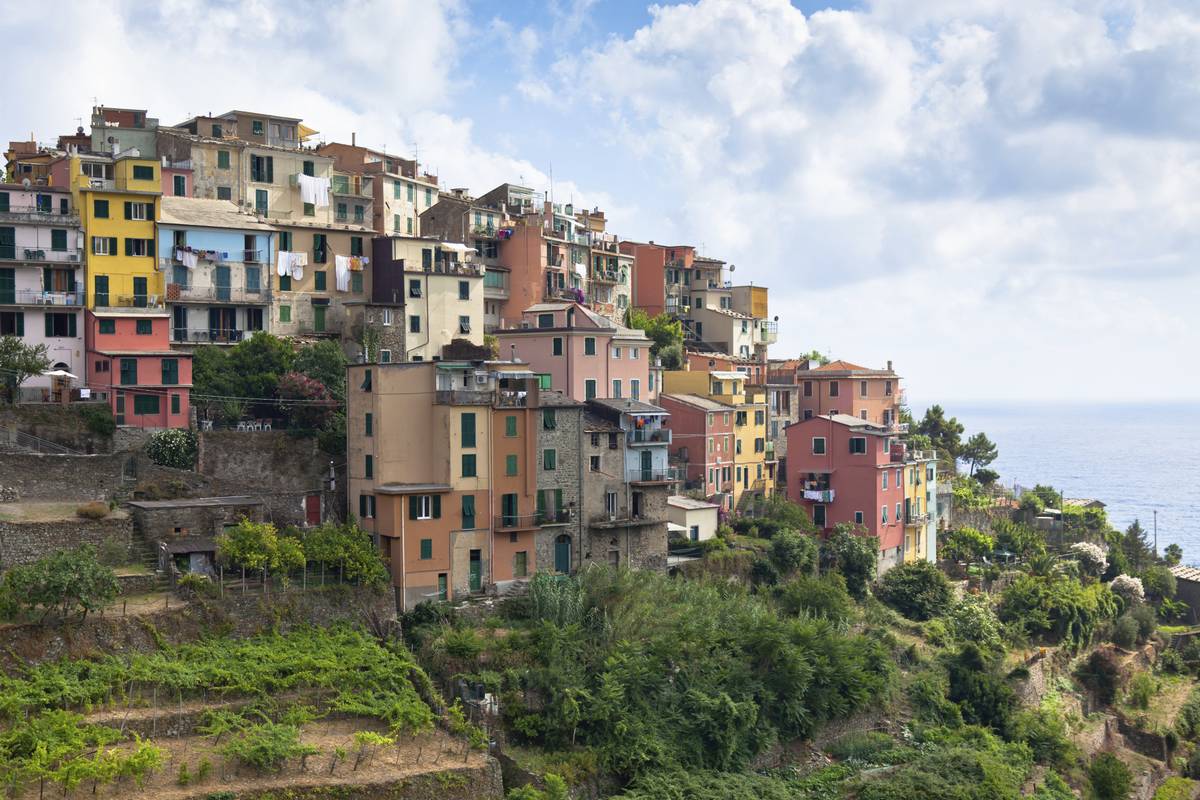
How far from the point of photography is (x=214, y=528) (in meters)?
44.2

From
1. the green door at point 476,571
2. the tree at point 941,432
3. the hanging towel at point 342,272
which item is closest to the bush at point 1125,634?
the tree at point 941,432

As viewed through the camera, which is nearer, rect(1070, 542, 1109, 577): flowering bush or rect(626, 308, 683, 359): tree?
rect(626, 308, 683, 359): tree

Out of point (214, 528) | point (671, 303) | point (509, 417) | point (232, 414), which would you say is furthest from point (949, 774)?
point (671, 303)

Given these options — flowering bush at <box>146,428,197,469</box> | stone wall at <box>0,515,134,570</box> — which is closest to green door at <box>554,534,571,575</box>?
flowering bush at <box>146,428,197,469</box>

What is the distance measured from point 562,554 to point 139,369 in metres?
17.5

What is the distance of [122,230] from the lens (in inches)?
2183

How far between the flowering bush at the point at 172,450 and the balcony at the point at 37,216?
37.2 feet

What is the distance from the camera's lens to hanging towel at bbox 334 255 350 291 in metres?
62.9

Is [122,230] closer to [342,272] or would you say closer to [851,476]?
[342,272]

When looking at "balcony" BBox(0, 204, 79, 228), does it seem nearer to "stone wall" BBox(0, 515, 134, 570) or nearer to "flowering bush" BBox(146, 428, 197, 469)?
"flowering bush" BBox(146, 428, 197, 469)

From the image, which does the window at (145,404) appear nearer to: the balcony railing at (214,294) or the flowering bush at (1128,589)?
the balcony railing at (214,294)

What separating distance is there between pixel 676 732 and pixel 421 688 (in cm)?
836

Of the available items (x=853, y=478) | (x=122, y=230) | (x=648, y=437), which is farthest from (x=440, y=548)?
(x=853, y=478)

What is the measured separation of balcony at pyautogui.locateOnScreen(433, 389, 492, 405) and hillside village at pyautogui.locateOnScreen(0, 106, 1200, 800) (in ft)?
0.53
